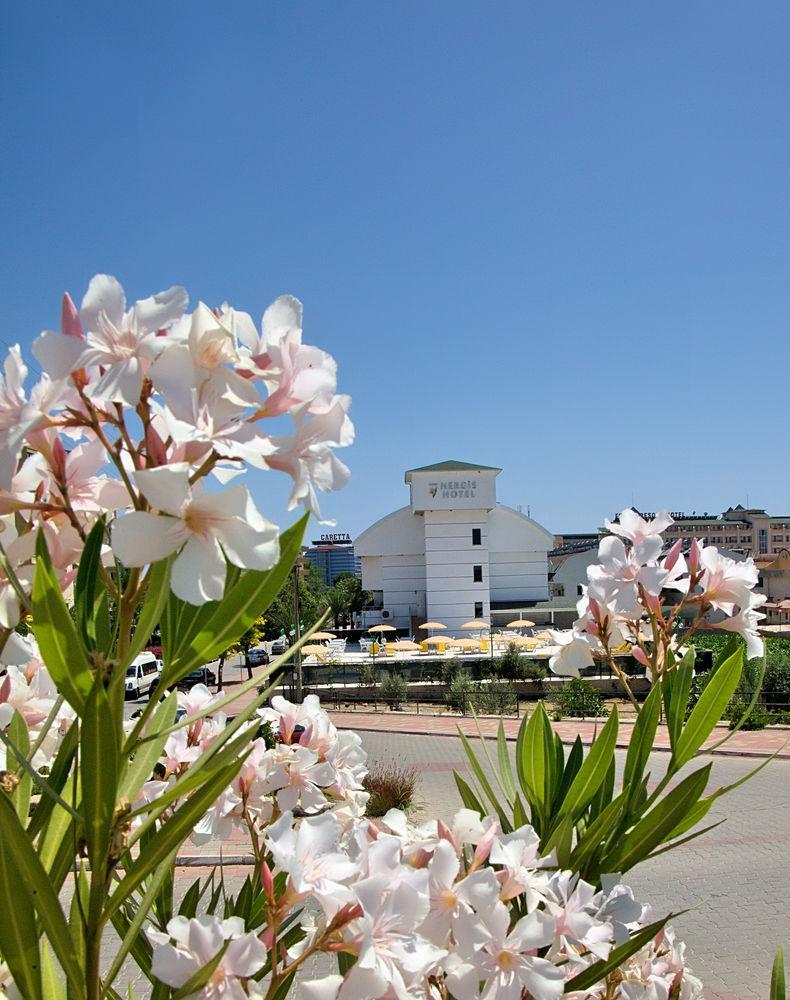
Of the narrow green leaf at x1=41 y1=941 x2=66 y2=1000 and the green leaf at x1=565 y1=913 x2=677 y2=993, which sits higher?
the narrow green leaf at x1=41 y1=941 x2=66 y2=1000

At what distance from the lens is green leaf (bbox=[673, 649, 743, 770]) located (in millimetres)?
1464

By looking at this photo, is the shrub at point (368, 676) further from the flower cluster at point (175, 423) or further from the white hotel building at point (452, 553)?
the flower cluster at point (175, 423)

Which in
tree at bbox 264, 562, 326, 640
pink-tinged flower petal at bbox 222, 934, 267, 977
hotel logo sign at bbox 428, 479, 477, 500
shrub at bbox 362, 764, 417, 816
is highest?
hotel logo sign at bbox 428, 479, 477, 500

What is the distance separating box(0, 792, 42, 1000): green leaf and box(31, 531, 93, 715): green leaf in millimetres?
131

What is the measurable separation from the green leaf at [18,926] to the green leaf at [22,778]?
0.37 m

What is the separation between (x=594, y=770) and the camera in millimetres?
1468

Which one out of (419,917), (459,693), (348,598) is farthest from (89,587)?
(348,598)

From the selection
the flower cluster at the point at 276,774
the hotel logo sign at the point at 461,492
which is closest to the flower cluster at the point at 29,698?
the flower cluster at the point at 276,774

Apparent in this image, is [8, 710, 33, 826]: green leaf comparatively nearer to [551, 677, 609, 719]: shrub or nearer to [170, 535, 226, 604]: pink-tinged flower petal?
[170, 535, 226, 604]: pink-tinged flower petal

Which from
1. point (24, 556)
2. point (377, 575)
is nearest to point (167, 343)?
point (24, 556)

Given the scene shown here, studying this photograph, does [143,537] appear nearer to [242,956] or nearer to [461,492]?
[242,956]

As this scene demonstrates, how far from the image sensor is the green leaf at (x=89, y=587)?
729 millimetres

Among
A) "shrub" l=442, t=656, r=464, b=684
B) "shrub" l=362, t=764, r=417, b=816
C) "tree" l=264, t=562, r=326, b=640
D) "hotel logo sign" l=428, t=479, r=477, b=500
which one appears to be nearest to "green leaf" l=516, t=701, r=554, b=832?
"shrub" l=362, t=764, r=417, b=816

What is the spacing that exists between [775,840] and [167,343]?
9.97 metres
